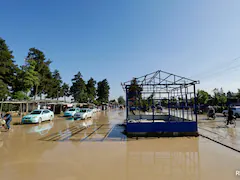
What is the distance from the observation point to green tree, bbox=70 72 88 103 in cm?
4872

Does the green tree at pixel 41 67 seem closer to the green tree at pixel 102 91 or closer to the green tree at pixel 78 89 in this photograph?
the green tree at pixel 78 89

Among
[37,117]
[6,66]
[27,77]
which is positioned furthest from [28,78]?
[37,117]

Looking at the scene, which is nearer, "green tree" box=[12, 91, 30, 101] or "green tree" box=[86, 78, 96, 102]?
"green tree" box=[12, 91, 30, 101]

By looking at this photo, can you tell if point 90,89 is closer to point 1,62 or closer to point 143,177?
point 1,62

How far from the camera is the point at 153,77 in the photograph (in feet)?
32.5

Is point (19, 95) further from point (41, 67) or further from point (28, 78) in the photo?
point (41, 67)

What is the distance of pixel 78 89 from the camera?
5066cm

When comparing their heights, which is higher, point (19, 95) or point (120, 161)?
point (19, 95)

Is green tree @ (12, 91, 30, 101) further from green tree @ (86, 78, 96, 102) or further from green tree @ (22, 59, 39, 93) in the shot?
green tree @ (86, 78, 96, 102)

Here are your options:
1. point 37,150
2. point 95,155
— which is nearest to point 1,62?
point 37,150

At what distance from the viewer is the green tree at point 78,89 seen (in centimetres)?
4872

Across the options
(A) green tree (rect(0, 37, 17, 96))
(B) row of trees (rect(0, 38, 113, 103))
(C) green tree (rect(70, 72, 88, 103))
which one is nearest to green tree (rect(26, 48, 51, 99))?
(B) row of trees (rect(0, 38, 113, 103))

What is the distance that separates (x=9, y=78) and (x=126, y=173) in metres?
30.2

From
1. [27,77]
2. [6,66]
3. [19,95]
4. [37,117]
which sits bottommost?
[37,117]
